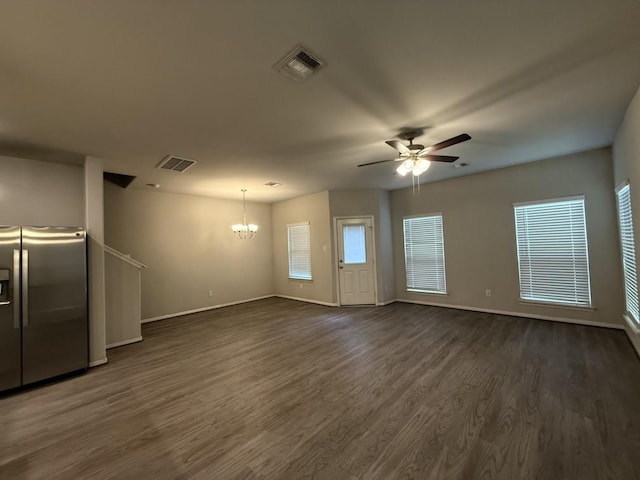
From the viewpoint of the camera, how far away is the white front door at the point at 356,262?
6.17m

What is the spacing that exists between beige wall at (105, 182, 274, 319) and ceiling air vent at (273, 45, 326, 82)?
4.83 m

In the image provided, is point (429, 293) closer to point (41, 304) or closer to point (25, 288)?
point (41, 304)

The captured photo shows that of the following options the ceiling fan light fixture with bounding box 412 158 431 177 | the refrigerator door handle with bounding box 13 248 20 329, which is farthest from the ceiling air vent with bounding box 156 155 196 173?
the ceiling fan light fixture with bounding box 412 158 431 177

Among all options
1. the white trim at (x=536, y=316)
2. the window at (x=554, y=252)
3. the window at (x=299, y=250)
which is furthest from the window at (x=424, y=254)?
the window at (x=299, y=250)

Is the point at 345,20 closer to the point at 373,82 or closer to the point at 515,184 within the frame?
the point at 373,82

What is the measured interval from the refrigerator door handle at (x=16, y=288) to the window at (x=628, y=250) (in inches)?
265

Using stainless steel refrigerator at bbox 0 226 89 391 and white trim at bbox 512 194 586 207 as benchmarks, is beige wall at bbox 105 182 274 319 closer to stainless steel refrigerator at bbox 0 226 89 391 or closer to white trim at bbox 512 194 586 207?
stainless steel refrigerator at bbox 0 226 89 391

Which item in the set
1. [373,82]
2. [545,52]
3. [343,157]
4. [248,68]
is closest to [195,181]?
[343,157]

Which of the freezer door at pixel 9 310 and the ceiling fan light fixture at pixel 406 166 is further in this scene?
the ceiling fan light fixture at pixel 406 166

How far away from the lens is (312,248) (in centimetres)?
670

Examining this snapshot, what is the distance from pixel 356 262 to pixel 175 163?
161 inches

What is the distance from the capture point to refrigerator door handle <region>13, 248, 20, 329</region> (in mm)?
2836

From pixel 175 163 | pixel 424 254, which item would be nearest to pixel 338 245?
pixel 424 254

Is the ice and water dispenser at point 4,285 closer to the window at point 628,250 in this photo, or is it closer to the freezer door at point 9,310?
the freezer door at point 9,310
